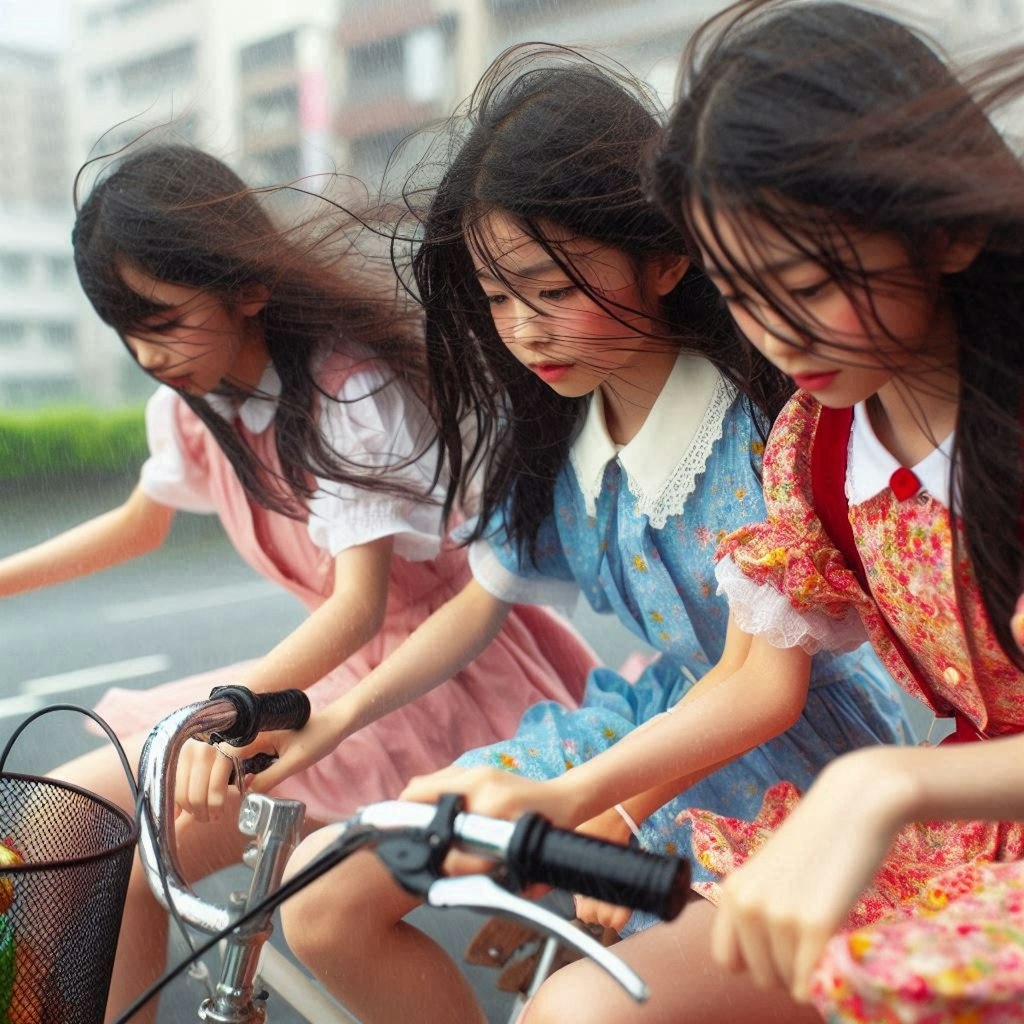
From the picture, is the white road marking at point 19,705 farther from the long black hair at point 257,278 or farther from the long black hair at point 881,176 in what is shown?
the long black hair at point 881,176

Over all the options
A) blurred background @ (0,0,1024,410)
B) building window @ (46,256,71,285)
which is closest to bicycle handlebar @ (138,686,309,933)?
blurred background @ (0,0,1024,410)

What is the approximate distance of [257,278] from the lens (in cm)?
186

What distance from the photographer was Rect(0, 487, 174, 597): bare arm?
7.00 ft

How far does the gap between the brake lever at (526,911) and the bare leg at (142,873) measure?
0.85 m

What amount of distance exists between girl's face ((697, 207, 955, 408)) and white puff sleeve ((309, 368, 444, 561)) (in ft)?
2.76

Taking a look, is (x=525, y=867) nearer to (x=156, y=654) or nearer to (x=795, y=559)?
(x=795, y=559)

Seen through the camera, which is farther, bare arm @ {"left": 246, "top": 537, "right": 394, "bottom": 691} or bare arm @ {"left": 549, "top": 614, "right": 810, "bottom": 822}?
bare arm @ {"left": 246, "top": 537, "right": 394, "bottom": 691}

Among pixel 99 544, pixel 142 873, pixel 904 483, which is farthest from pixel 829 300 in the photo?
pixel 99 544

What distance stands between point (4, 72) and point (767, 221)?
742 centimetres

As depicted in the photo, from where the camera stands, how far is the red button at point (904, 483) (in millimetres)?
1159

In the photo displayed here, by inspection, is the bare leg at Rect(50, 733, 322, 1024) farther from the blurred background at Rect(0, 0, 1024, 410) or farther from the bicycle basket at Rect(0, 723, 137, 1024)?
the blurred background at Rect(0, 0, 1024, 410)

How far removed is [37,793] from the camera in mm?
1327

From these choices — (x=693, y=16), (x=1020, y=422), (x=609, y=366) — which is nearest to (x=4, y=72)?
(x=693, y=16)

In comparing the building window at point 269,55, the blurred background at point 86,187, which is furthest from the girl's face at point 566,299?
the building window at point 269,55
